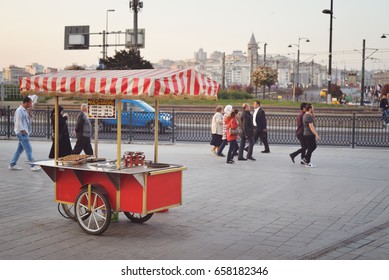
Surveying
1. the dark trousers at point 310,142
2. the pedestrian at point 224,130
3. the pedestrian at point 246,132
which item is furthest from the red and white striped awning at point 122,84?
the pedestrian at point 224,130

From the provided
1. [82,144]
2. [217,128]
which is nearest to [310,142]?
[217,128]

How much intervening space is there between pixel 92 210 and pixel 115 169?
619 millimetres

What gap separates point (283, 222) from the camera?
29.2 ft

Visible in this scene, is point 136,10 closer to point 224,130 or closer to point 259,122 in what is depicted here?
point 259,122

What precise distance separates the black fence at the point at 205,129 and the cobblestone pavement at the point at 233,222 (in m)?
8.11

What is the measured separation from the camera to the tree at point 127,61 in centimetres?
3414

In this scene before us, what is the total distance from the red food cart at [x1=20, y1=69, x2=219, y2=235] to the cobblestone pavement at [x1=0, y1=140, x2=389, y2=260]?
0.36 metres

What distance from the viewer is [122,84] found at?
7797mm

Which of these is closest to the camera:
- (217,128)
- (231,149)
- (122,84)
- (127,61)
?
(122,84)

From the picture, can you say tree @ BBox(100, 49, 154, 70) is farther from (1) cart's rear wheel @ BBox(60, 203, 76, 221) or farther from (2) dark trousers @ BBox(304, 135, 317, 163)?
(1) cart's rear wheel @ BBox(60, 203, 76, 221)

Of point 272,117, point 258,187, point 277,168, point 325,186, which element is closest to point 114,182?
point 258,187
